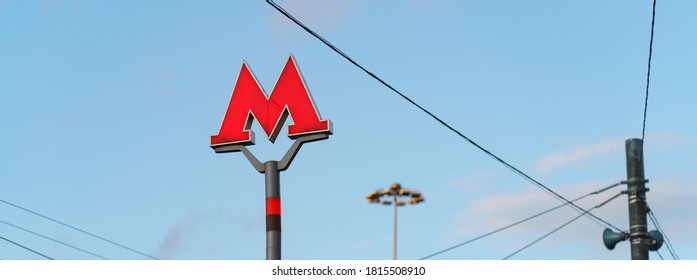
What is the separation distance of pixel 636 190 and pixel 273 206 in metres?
7.72

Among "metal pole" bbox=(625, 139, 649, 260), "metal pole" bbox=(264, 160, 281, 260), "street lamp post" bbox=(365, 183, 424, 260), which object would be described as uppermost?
"street lamp post" bbox=(365, 183, 424, 260)

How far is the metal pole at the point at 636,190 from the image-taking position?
20984mm

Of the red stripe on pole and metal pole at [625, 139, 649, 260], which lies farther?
metal pole at [625, 139, 649, 260]

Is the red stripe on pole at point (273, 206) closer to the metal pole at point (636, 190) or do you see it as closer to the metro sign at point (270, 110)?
the metro sign at point (270, 110)

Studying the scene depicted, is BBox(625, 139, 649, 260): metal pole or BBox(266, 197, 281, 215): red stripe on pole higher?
BBox(625, 139, 649, 260): metal pole

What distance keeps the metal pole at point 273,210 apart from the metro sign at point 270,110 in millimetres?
656

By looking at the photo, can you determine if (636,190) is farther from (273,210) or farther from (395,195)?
(395,195)

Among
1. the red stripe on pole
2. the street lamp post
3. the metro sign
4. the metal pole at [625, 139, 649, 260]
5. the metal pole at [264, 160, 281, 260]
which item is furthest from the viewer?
the street lamp post

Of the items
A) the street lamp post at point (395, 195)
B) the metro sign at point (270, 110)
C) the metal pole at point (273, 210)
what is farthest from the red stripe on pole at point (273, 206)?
the street lamp post at point (395, 195)

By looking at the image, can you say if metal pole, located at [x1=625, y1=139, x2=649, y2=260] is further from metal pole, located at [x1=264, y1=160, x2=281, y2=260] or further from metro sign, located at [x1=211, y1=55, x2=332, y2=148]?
metal pole, located at [x1=264, y1=160, x2=281, y2=260]

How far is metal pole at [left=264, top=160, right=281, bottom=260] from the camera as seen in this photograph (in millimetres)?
17453

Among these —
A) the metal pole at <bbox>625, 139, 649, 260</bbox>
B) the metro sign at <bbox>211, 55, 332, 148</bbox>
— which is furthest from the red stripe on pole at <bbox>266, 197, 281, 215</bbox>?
the metal pole at <bbox>625, 139, 649, 260</bbox>

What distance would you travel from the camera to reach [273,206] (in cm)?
1772
